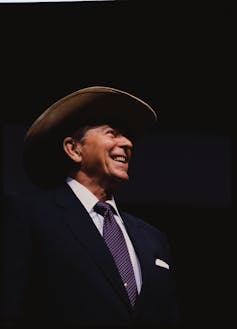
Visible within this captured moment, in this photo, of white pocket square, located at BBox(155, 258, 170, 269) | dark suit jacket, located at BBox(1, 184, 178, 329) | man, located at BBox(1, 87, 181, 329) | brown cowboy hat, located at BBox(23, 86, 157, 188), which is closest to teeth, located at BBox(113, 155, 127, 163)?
man, located at BBox(1, 87, 181, 329)

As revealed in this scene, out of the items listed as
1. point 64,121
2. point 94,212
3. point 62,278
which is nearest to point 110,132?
point 64,121

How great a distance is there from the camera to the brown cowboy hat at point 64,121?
6.99 feet

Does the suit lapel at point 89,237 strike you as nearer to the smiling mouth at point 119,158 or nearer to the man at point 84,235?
the man at point 84,235

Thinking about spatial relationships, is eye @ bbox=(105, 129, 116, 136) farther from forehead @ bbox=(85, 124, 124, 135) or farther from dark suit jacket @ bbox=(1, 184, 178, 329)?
dark suit jacket @ bbox=(1, 184, 178, 329)

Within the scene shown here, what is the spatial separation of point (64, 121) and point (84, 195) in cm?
25

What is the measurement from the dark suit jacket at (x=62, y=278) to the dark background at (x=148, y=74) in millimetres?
316

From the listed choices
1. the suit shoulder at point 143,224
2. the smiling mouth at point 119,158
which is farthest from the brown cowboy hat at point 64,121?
the suit shoulder at point 143,224

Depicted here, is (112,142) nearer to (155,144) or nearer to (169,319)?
(155,144)

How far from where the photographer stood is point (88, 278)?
1.91 m

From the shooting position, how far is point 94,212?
2.07m

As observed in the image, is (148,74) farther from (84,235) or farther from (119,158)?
(84,235)

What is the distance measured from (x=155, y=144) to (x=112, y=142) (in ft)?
0.81

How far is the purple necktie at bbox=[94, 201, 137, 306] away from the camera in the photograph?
1.98m

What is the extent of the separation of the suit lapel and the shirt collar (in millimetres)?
25
